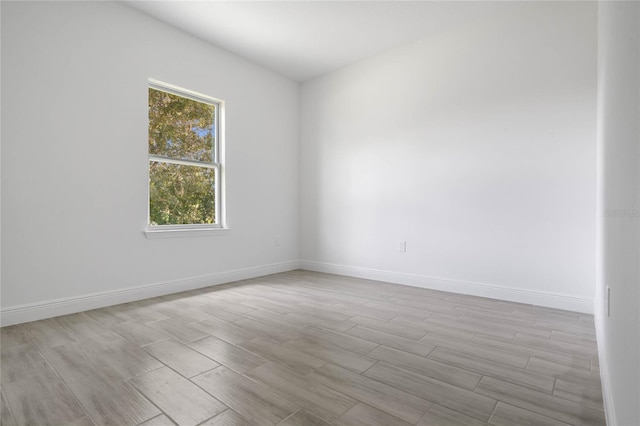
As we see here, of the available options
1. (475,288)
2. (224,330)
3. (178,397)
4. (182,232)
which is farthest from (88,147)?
(475,288)

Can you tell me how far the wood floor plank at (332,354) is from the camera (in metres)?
1.76

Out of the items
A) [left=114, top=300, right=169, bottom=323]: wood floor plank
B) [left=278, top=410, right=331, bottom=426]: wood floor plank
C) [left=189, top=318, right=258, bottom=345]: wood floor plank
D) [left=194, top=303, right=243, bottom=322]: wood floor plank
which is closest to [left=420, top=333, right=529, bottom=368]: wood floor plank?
[left=278, top=410, right=331, bottom=426]: wood floor plank

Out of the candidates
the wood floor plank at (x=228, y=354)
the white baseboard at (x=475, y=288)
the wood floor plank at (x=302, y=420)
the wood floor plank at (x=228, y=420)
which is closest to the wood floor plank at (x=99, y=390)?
the wood floor plank at (x=228, y=420)

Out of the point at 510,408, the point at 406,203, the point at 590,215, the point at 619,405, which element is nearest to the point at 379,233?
the point at 406,203

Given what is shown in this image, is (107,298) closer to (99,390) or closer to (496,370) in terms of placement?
(99,390)

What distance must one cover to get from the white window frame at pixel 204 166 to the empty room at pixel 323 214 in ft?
0.08

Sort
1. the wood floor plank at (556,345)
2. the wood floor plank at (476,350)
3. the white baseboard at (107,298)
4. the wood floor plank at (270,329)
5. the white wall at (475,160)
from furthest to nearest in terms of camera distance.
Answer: the white wall at (475,160)
the white baseboard at (107,298)
the wood floor plank at (270,329)
the wood floor plank at (556,345)
the wood floor plank at (476,350)

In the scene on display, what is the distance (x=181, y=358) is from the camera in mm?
1834

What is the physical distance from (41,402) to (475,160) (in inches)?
141

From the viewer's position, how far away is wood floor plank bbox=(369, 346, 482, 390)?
1589mm

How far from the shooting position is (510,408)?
136cm

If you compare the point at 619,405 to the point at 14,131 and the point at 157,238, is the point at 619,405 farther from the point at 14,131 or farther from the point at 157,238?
the point at 14,131

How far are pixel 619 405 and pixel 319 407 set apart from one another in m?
1.00

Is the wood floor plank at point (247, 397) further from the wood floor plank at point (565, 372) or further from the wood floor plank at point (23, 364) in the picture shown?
the wood floor plank at point (565, 372)
